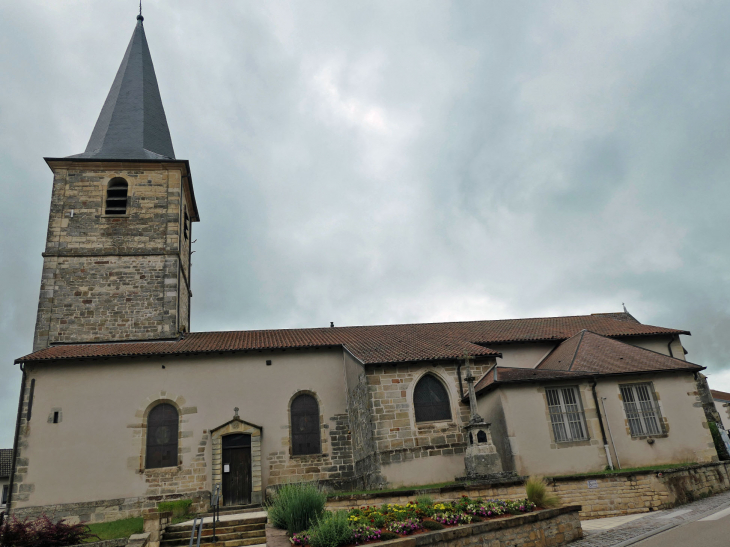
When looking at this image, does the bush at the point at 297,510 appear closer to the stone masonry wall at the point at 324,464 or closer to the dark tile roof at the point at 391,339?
the dark tile roof at the point at 391,339

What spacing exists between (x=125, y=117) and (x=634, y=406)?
25193mm

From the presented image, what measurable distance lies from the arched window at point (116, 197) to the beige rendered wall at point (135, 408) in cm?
729

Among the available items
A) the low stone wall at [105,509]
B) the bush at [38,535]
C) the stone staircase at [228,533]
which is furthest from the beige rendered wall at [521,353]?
the bush at [38,535]

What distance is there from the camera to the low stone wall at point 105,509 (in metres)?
15.4

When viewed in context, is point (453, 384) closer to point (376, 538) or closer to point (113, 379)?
point (376, 538)

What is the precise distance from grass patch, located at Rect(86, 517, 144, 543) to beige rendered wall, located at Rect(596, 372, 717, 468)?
46.8ft

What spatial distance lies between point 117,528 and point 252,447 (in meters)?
4.62

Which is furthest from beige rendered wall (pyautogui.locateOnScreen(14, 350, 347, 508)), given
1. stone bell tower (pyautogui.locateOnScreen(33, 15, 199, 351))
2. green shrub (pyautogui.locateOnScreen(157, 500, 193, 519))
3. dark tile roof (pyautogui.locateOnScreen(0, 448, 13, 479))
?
dark tile roof (pyautogui.locateOnScreen(0, 448, 13, 479))

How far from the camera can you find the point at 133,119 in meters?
24.2

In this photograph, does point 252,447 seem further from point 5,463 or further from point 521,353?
point 5,463

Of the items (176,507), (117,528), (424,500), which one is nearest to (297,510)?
(424,500)

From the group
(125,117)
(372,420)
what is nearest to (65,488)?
(372,420)

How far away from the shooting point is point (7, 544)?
9812mm

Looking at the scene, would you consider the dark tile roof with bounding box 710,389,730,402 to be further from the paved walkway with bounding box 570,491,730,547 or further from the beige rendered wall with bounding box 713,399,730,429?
the paved walkway with bounding box 570,491,730,547
